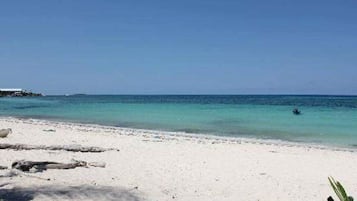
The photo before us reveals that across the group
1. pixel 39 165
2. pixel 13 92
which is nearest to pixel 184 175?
pixel 39 165

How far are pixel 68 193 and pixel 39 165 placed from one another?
2.14 metres

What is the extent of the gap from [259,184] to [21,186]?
458cm

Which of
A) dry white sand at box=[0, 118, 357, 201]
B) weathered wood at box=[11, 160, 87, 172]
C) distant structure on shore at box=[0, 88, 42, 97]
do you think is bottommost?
dry white sand at box=[0, 118, 357, 201]

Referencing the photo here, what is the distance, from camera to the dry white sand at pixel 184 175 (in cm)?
747

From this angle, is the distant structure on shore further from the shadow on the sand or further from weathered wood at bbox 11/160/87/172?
the shadow on the sand

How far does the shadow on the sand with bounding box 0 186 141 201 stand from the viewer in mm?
6741

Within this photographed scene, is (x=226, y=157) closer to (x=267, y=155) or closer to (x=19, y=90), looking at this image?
(x=267, y=155)

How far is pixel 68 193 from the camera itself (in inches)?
279

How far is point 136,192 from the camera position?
7633mm

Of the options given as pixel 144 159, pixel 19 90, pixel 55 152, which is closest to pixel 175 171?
pixel 144 159

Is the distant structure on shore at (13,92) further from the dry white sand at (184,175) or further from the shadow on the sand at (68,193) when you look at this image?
the shadow on the sand at (68,193)

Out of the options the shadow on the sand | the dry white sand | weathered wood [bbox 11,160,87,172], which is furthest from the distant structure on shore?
the shadow on the sand

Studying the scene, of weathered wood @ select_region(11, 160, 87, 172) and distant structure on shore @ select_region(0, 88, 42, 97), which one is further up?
distant structure on shore @ select_region(0, 88, 42, 97)

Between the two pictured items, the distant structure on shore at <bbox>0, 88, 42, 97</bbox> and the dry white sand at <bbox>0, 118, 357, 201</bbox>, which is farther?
the distant structure on shore at <bbox>0, 88, 42, 97</bbox>
